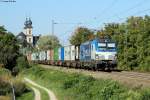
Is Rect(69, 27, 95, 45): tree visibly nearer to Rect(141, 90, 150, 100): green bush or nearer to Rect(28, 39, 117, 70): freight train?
Rect(28, 39, 117, 70): freight train

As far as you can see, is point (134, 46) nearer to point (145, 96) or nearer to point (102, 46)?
point (102, 46)

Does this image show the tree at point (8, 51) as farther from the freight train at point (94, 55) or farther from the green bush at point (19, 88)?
the green bush at point (19, 88)

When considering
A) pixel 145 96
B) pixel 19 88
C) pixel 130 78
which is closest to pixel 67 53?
pixel 19 88

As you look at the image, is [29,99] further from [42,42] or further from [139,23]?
[42,42]

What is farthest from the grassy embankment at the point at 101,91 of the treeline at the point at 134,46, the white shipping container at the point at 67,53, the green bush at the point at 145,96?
the white shipping container at the point at 67,53

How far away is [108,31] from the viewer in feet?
320

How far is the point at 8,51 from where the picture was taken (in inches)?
3565

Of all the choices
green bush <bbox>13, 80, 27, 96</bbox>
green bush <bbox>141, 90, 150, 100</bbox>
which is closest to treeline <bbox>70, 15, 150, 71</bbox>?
green bush <bbox>13, 80, 27, 96</bbox>

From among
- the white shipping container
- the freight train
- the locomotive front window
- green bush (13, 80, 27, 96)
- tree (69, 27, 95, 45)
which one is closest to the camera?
green bush (13, 80, 27, 96)

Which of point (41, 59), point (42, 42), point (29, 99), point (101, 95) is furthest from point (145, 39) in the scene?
point (42, 42)

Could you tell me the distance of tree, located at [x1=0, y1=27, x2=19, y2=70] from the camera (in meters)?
89.0

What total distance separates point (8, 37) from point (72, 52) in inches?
1088

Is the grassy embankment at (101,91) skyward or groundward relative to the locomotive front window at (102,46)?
groundward

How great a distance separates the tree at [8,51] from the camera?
292ft
